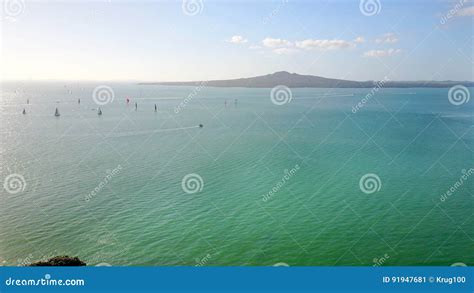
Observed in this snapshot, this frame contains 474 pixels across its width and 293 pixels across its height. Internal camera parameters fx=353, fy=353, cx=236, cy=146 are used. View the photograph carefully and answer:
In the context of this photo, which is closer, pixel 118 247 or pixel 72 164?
pixel 118 247

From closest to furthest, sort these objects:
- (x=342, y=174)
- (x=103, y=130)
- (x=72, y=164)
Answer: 1. (x=342, y=174)
2. (x=72, y=164)
3. (x=103, y=130)

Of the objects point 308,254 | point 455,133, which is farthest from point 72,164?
point 455,133

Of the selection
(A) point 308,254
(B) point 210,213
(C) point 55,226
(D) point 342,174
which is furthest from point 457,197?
(C) point 55,226

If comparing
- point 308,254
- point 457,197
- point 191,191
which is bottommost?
point 191,191

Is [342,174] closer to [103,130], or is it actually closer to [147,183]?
[147,183]

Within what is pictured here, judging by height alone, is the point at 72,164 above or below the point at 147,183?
below

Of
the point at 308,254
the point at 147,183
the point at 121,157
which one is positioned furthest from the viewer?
the point at 121,157
